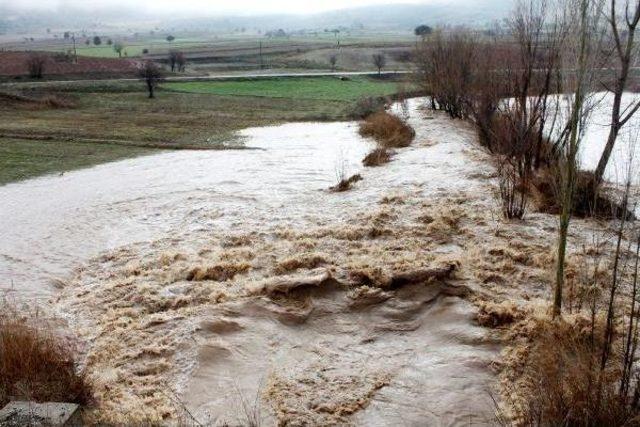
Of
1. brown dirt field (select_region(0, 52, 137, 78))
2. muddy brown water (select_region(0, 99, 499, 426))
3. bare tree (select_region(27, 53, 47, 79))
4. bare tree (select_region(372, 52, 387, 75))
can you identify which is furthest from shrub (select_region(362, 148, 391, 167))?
bare tree (select_region(372, 52, 387, 75))

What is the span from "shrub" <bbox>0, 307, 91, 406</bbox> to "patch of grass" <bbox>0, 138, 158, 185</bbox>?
40.9 ft

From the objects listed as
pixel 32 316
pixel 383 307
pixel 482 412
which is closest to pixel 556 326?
pixel 482 412

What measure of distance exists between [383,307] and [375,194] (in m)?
7.42

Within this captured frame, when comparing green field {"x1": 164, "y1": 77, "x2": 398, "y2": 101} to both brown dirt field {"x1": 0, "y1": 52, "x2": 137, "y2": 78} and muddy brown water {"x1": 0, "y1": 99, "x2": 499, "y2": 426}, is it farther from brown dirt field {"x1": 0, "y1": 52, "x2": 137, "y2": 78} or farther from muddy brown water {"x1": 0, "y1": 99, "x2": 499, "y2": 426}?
muddy brown water {"x1": 0, "y1": 99, "x2": 499, "y2": 426}

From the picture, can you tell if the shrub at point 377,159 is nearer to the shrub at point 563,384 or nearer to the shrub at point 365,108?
the shrub at point 365,108

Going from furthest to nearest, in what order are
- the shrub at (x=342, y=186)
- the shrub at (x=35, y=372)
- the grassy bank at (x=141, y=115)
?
the grassy bank at (x=141, y=115)
the shrub at (x=342, y=186)
the shrub at (x=35, y=372)

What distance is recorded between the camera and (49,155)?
22.7 metres

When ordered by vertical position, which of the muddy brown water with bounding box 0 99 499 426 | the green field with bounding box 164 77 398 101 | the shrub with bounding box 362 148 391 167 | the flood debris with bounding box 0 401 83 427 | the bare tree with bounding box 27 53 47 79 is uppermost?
the bare tree with bounding box 27 53 47 79

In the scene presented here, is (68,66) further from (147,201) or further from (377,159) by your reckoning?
(147,201)

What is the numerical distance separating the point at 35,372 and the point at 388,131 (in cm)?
2142

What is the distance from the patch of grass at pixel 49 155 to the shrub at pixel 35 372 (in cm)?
1248

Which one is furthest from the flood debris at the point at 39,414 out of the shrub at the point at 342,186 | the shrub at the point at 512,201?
the shrub at the point at 342,186

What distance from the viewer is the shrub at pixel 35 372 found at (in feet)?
24.2

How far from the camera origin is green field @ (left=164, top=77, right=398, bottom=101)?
4528 centimetres
